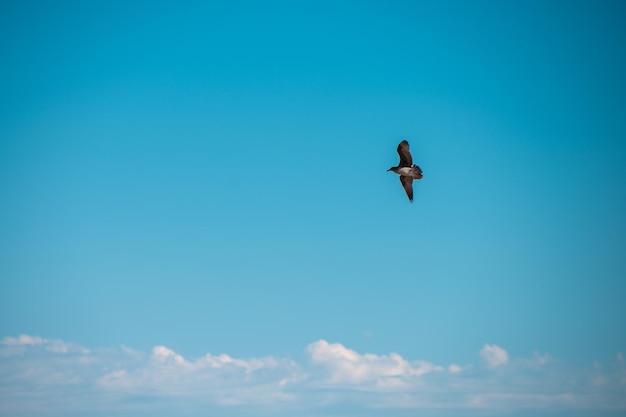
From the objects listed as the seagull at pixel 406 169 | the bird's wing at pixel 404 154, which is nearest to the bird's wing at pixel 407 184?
the seagull at pixel 406 169

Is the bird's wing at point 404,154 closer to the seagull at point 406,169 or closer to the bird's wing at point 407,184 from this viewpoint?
the seagull at point 406,169

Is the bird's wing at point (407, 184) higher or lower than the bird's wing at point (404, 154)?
lower

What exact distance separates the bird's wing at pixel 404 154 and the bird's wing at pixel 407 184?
250 centimetres

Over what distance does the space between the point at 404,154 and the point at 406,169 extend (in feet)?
5.93

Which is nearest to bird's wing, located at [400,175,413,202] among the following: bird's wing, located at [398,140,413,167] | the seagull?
the seagull

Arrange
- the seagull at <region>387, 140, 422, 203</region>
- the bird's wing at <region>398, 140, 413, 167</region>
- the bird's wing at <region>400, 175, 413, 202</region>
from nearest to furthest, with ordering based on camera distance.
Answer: the bird's wing at <region>398, 140, 413, 167</region>, the seagull at <region>387, 140, 422, 203</region>, the bird's wing at <region>400, 175, 413, 202</region>

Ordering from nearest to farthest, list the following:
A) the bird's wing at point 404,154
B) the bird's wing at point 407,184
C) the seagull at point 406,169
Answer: the bird's wing at point 404,154
the seagull at point 406,169
the bird's wing at point 407,184

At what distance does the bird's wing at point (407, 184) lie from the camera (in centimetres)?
8244

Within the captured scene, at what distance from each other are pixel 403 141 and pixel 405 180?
5913 mm

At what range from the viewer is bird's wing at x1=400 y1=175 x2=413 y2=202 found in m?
82.4

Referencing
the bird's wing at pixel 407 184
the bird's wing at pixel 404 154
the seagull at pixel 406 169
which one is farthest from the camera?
the bird's wing at pixel 407 184

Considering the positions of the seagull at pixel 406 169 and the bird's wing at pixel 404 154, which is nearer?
the bird's wing at pixel 404 154

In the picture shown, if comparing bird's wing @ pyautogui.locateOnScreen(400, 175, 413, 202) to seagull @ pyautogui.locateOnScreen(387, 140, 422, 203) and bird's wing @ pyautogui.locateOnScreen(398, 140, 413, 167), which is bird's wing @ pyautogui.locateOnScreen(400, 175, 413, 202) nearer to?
seagull @ pyautogui.locateOnScreen(387, 140, 422, 203)

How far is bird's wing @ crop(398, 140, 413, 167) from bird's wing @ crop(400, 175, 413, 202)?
2.50 metres
